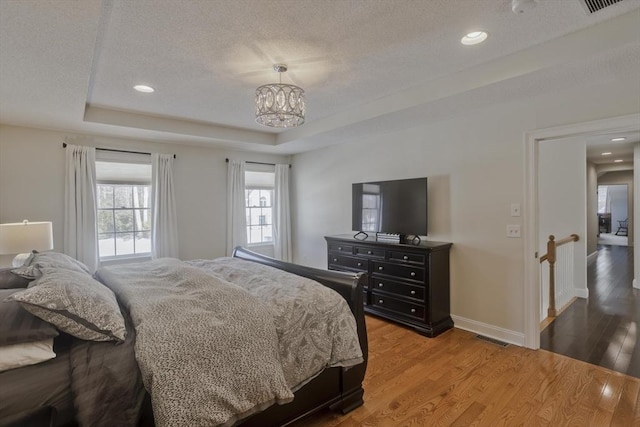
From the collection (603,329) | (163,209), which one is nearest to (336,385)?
(603,329)

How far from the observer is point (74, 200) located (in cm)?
388

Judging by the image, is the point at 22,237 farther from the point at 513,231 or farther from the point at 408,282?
the point at 513,231

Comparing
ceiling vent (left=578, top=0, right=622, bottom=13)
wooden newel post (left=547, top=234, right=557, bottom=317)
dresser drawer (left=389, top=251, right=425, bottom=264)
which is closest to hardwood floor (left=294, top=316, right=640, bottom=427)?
→ dresser drawer (left=389, top=251, right=425, bottom=264)

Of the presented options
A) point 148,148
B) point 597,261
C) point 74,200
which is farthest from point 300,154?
point 597,261

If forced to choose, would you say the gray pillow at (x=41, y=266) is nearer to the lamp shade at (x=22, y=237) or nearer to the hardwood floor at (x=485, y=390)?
the lamp shade at (x=22, y=237)

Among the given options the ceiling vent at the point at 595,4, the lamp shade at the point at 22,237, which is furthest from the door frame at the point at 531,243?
the lamp shade at the point at 22,237

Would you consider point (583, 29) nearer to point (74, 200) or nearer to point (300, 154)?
point (300, 154)

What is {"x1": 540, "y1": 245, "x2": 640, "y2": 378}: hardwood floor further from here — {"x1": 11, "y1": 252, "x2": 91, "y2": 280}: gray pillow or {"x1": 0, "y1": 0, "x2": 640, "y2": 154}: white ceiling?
{"x1": 11, "y1": 252, "x2": 91, "y2": 280}: gray pillow

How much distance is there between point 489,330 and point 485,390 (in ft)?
3.66

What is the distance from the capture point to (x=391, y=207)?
4023mm

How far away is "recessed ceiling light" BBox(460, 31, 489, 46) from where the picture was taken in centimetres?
215

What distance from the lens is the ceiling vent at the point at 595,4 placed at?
5.90ft

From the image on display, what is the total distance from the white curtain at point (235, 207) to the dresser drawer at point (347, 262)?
1.70m

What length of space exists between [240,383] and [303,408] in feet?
2.14
